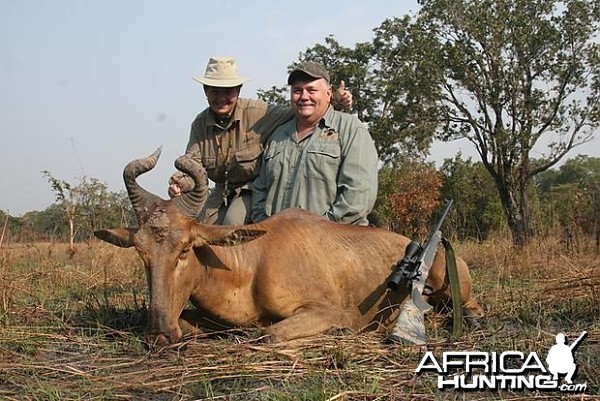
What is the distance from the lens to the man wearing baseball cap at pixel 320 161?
6.38 meters

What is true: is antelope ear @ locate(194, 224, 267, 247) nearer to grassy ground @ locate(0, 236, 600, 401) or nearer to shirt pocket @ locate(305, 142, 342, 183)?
grassy ground @ locate(0, 236, 600, 401)

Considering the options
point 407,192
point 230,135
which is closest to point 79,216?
point 230,135

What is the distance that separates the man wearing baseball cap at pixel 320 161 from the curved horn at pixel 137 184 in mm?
1577

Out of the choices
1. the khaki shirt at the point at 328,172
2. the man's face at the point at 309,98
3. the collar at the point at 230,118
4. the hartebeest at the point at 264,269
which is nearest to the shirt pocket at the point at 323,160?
the khaki shirt at the point at 328,172

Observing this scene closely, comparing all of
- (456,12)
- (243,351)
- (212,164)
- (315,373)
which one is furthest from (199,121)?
(456,12)

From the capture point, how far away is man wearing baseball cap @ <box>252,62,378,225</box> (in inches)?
251

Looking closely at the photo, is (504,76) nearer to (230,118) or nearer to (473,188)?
(473,188)

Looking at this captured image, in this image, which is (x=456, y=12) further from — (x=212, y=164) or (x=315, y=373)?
(x=315, y=373)

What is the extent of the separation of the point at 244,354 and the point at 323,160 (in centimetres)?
252

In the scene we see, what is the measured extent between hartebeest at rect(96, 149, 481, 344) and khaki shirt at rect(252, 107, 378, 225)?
0.43 metres

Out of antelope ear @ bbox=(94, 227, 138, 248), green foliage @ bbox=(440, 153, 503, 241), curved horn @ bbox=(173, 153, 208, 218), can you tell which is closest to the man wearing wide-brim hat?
curved horn @ bbox=(173, 153, 208, 218)

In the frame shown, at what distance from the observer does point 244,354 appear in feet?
14.1

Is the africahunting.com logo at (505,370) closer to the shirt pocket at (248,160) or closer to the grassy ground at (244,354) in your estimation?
the grassy ground at (244,354)

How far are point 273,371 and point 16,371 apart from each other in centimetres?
150
